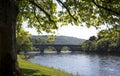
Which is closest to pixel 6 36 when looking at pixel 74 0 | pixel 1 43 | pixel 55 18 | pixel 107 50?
pixel 1 43

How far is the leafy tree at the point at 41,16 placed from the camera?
1259 cm

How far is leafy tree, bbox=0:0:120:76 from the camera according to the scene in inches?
496

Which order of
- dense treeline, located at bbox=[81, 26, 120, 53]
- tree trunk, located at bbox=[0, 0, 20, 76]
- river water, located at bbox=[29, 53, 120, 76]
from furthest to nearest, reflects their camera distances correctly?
river water, located at bbox=[29, 53, 120, 76]
dense treeline, located at bbox=[81, 26, 120, 53]
tree trunk, located at bbox=[0, 0, 20, 76]

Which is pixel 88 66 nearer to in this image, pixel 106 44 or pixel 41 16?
pixel 41 16

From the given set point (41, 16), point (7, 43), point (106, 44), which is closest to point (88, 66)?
point (41, 16)

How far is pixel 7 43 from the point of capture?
1262 centimetres

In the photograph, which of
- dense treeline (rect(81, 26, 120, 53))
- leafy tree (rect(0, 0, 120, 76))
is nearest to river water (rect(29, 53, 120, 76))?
dense treeline (rect(81, 26, 120, 53))

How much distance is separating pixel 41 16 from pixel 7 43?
13951mm

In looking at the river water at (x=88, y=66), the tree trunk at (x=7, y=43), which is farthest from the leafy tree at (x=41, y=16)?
the river water at (x=88, y=66)

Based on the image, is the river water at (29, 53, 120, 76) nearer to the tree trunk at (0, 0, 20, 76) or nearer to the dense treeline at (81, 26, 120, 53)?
the dense treeline at (81, 26, 120, 53)

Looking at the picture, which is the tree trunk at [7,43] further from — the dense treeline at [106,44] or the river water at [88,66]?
the river water at [88,66]

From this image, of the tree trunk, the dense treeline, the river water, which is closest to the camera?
the tree trunk

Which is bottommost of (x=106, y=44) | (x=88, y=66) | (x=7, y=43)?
(x=106, y=44)

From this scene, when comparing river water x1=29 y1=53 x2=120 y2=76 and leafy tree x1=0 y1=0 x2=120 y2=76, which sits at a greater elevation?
leafy tree x1=0 y1=0 x2=120 y2=76
